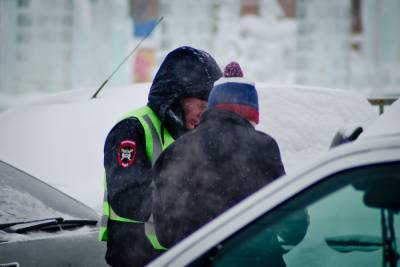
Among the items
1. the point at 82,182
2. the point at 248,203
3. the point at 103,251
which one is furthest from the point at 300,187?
the point at 82,182

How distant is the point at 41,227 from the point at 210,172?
3.62 ft

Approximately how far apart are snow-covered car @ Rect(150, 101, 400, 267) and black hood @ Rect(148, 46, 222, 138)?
1160 mm

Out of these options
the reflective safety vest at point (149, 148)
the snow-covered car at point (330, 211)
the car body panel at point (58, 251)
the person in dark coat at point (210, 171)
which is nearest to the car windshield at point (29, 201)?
the car body panel at point (58, 251)

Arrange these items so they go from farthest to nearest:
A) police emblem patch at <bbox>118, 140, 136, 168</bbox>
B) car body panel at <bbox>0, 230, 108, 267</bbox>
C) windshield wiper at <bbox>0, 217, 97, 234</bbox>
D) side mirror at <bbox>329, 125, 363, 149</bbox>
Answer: windshield wiper at <bbox>0, 217, 97, 234</bbox> < car body panel at <bbox>0, 230, 108, 267</bbox> < police emblem patch at <bbox>118, 140, 136, 168</bbox> < side mirror at <bbox>329, 125, 363, 149</bbox>

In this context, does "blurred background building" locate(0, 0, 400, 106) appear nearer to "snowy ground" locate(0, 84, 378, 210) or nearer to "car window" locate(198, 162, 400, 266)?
"snowy ground" locate(0, 84, 378, 210)

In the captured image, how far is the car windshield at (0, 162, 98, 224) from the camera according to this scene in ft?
10.4

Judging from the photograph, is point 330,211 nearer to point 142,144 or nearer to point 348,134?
point 348,134

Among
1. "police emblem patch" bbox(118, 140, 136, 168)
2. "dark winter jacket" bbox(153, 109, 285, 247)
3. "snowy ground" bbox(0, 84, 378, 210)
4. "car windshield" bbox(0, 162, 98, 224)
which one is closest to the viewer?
"dark winter jacket" bbox(153, 109, 285, 247)

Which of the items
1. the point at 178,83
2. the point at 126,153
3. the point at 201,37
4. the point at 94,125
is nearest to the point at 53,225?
the point at 126,153

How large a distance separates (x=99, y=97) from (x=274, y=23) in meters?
7.17

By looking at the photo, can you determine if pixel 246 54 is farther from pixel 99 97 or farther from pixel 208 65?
pixel 208 65

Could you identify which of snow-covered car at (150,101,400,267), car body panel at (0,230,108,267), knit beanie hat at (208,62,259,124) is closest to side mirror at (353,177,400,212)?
snow-covered car at (150,101,400,267)

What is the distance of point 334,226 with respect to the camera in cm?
177

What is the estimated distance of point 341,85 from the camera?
34.9 feet
